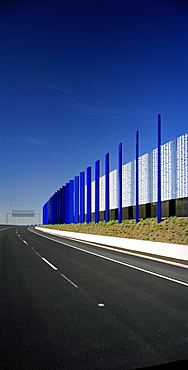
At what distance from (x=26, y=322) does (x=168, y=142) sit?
28.9m

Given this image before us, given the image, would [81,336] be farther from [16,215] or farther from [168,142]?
[16,215]

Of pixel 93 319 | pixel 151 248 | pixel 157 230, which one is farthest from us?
pixel 157 230

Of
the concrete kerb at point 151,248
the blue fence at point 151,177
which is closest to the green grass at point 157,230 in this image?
the blue fence at point 151,177

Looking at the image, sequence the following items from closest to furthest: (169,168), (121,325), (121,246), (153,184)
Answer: (121,325) < (121,246) < (169,168) < (153,184)

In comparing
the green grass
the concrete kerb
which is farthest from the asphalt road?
the green grass

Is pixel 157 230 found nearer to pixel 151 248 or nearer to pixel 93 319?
pixel 151 248

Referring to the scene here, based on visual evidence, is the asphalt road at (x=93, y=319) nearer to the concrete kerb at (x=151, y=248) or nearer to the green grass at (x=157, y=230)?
the concrete kerb at (x=151, y=248)

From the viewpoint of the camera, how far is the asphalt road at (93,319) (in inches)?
168

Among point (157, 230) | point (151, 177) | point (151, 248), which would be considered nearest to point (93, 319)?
point (151, 248)

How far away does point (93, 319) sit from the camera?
596 cm

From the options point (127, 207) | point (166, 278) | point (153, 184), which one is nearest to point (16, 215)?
point (127, 207)

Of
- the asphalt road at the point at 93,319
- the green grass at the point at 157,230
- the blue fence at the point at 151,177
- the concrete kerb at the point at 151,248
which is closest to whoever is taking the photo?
the asphalt road at the point at 93,319

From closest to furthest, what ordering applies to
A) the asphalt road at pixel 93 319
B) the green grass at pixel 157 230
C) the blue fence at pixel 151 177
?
the asphalt road at pixel 93 319 → the green grass at pixel 157 230 → the blue fence at pixel 151 177

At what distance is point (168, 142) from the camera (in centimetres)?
3262
